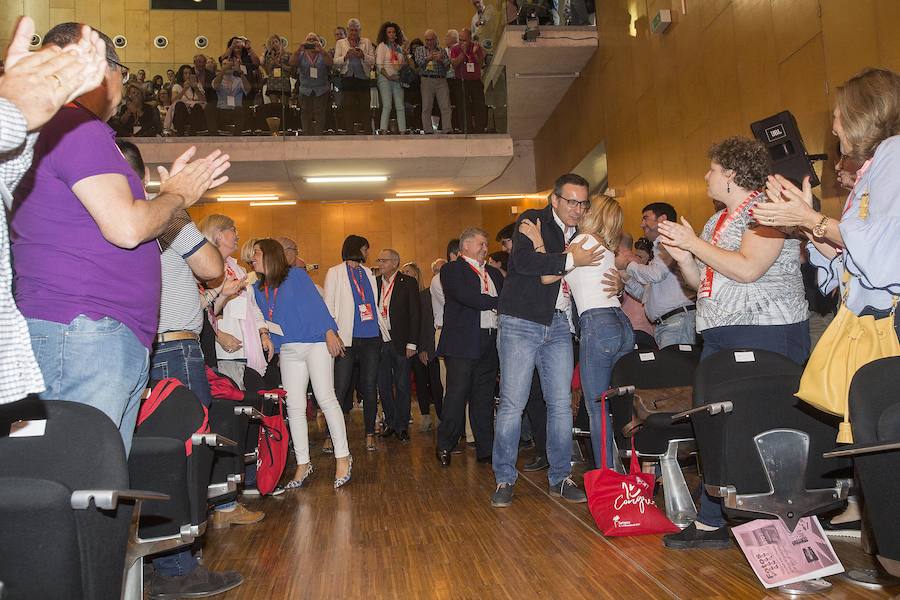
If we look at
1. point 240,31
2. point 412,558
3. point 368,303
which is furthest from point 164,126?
point 412,558

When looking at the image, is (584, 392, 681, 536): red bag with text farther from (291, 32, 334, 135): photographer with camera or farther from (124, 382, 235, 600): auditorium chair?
(291, 32, 334, 135): photographer with camera

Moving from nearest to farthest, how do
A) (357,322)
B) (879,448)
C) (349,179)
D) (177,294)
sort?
(879,448) → (177,294) → (357,322) → (349,179)

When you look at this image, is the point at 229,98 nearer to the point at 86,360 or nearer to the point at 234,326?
the point at 234,326

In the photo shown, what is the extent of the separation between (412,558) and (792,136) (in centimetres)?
288

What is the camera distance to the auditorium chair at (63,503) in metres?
1.28

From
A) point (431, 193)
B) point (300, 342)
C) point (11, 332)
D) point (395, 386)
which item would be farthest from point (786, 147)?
point (431, 193)

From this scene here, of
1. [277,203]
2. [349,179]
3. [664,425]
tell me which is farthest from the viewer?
[277,203]

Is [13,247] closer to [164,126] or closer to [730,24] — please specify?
[730,24]

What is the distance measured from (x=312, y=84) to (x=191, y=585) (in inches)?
405

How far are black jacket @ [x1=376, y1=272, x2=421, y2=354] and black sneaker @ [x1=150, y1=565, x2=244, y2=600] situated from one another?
4.19 m

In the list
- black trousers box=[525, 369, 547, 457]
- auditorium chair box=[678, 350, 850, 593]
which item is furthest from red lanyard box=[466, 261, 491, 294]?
auditorium chair box=[678, 350, 850, 593]

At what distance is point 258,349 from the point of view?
177 inches

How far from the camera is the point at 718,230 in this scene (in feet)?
9.91

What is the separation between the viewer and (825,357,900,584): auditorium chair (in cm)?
163
